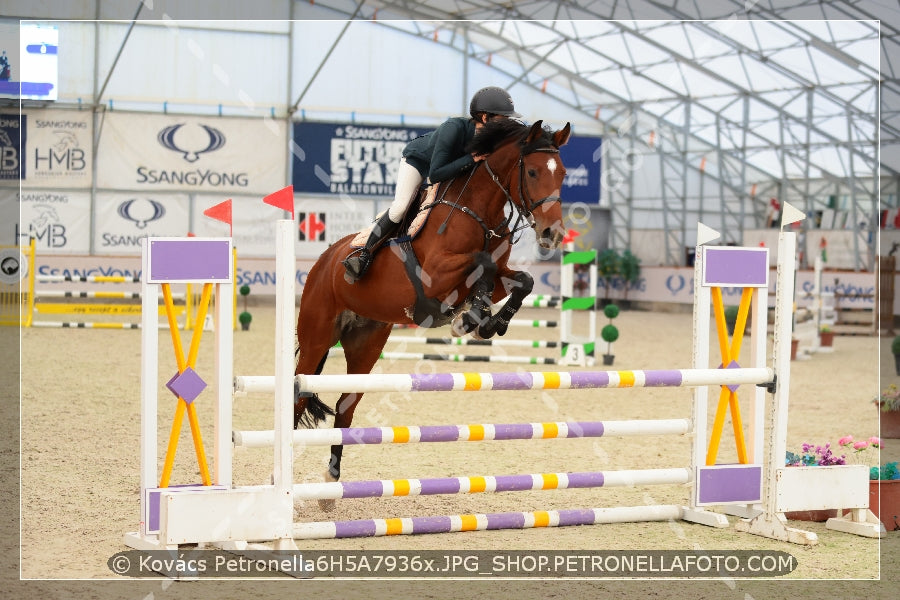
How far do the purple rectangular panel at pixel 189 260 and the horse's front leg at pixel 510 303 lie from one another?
3.32 feet

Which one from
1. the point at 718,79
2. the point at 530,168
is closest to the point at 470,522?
the point at 530,168

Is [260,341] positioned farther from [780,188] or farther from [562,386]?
[780,188]

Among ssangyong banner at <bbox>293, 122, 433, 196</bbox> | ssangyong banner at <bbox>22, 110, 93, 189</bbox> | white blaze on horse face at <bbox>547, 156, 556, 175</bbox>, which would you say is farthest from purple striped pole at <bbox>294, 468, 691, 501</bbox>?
ssangyong banner at <bbox>22, 110, 93, 189</bbox>

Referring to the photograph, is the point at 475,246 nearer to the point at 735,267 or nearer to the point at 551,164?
the point at 551,164

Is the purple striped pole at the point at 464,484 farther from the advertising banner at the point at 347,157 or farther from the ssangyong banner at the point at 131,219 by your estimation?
the advertising banner at the point at 347,157

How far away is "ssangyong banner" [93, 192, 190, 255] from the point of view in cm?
1997

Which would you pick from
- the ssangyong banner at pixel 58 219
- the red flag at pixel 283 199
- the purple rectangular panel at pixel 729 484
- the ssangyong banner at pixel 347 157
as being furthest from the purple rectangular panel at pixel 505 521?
the ssangyong banner at pixel 58 219

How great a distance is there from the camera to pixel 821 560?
3.67m

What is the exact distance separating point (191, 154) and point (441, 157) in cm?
1729

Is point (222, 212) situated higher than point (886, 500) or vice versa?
point (222, 212)

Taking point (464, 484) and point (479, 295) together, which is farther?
point (479, 295)

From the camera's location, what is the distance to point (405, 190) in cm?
436

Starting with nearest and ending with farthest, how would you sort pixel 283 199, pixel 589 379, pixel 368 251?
pixel 283 199 → pixel 589 379 → pixel 368 251

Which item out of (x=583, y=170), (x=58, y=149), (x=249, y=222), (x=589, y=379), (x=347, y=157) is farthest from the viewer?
(x=583, y=170)
